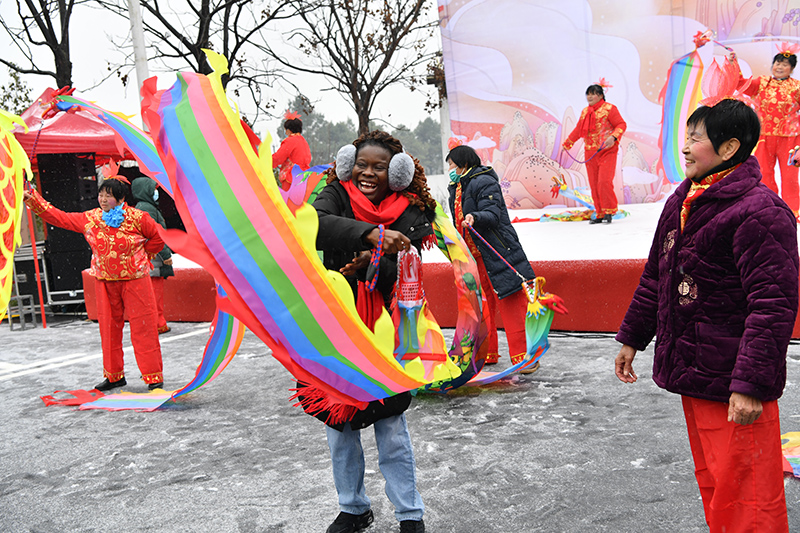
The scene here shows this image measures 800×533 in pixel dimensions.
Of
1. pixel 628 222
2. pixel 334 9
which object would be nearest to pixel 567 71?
pixel 628 222

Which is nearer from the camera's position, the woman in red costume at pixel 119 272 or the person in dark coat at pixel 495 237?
the person in dark coat at pixel 495 237

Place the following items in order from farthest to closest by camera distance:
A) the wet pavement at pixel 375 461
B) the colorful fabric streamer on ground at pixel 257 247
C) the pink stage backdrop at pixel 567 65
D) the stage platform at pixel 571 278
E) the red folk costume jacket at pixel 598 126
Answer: the pink stage backdrop at pixel 567 65, the red folk costume jacket at pixel 598 126, the stage platform at pixel 571 278, the wet pavement at pixel 375 461, the colorful fabric streamer on ground at pixel 257 247

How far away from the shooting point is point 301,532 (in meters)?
2.59

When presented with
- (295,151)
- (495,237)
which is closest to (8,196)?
(495,237)

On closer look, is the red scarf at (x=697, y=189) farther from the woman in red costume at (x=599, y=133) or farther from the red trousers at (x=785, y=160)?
the woman in red costume at (x=599, y=133)

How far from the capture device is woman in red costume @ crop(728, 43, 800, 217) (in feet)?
24.7

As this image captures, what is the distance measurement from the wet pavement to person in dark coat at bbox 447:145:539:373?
1.42 ft

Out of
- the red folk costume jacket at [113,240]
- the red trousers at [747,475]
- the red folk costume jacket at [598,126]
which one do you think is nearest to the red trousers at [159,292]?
the red folk costume jacket at [113,240]

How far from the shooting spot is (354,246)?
224 cm

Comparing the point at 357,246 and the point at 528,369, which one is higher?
the point at 357,246

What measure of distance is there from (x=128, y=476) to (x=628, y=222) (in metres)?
8.45

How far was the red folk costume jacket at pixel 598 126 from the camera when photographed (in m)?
9.09

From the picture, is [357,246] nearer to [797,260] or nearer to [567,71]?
[797,260]

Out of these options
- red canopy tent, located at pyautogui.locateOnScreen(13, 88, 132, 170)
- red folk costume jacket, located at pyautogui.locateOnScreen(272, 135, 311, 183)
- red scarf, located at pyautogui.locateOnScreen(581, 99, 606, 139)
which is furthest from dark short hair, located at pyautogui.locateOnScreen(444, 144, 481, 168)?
red canopy tent, located at pyautogui.locateOnScreen(13, 88, 132, 170)
